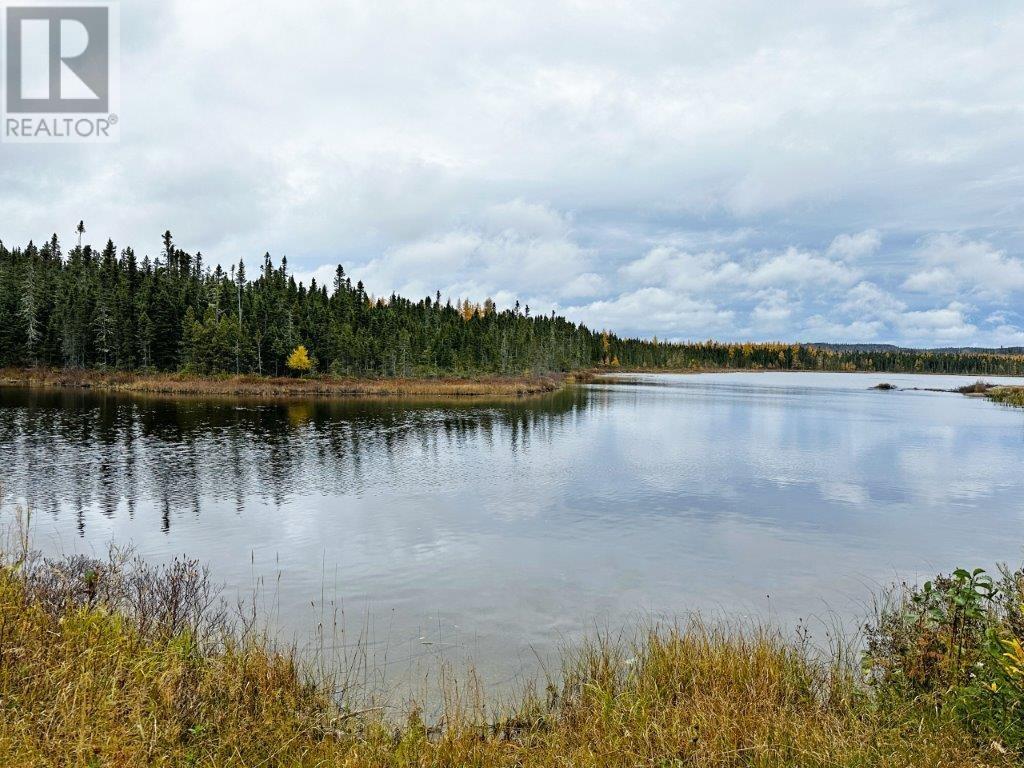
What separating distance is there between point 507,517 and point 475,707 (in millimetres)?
15319

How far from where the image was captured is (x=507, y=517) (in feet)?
77.8

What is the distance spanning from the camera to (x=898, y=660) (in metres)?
9.54

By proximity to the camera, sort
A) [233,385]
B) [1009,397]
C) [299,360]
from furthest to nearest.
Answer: [299,360] → [1009,397] → [233,385]

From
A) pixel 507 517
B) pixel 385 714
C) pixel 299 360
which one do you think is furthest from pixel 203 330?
pixel 385 714

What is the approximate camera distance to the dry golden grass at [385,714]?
664 cm

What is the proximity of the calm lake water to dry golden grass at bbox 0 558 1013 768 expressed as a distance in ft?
7.69

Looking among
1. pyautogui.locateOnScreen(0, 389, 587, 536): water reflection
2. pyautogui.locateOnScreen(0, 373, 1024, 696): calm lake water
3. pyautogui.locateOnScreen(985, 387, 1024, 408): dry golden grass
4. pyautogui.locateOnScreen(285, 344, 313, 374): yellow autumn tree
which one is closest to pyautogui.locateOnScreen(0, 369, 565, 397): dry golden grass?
pyautogui.locateOnScreen(285, 344, 313, 374): yellow autumn tree

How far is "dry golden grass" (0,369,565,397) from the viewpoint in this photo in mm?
85250

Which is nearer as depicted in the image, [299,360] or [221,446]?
[221,446]

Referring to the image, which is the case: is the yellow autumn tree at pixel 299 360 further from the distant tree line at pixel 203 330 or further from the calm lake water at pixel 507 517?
the calm lake water at pixel 507 517

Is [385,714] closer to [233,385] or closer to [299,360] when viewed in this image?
[233,385]

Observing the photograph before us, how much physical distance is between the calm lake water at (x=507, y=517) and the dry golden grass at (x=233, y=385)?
3544 centimetres

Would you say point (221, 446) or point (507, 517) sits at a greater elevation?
point (221, 446)

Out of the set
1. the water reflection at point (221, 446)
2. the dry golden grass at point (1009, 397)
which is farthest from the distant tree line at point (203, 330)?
the dry golden grass at point (1009, 397)
